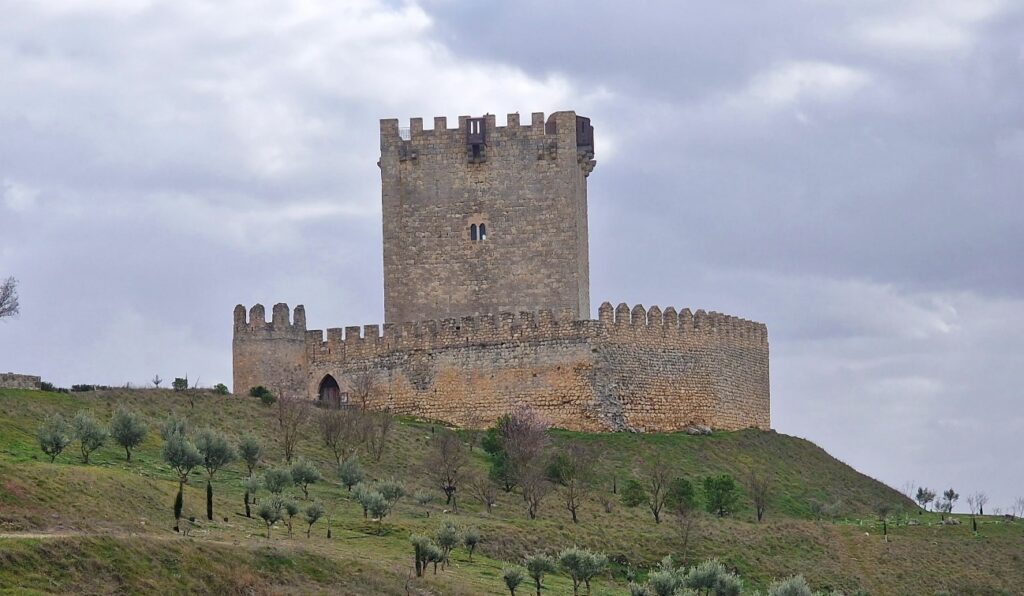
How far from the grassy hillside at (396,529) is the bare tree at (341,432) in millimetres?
519

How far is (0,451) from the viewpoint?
42.0 metres

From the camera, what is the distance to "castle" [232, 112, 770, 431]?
56062 mm

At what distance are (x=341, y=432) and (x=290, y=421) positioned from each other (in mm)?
1395

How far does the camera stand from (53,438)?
42219mm

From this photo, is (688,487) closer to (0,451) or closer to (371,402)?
(371,402)

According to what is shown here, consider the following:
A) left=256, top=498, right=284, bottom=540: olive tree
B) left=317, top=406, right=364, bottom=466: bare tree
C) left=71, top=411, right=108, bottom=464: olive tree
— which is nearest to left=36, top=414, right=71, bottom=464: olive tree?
left=71, top=411, right=108, bottom=464: olive tree

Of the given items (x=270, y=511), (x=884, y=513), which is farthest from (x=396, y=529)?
(x=884, y=513)

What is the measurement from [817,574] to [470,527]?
Answer: 893 centimetres

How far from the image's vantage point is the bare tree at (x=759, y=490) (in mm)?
51281

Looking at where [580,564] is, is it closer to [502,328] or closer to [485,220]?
[502,328]

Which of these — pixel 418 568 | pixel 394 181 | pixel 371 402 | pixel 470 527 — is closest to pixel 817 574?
pixel 470 527

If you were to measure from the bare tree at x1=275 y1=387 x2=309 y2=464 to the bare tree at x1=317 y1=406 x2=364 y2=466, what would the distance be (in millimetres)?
633

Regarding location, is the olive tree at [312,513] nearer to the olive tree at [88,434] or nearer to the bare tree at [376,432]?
the olive tree at [88,434]

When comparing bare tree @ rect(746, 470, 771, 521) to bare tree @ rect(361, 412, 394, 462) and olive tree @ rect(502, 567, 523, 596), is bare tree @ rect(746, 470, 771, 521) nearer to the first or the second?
bare tree @ rect(361, 412, 394, 462)
